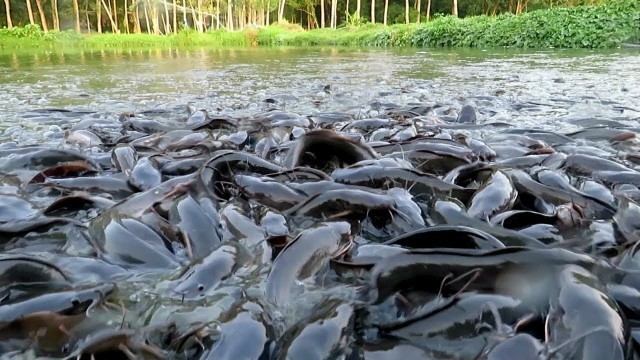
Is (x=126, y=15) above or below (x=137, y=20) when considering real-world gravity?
above

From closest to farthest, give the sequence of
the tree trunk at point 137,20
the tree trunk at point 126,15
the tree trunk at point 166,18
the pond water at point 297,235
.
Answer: the pond water at point 297,235
the tree trunk at point 126,15
the tree trunk at point 166,18
the tree trunk at point 137,20

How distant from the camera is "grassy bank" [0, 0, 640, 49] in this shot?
1362cm

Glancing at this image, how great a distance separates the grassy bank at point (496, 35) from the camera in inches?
536

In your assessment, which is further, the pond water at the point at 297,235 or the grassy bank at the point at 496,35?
the grassy bank at the point at 496,35

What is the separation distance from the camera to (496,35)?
15.8 meters

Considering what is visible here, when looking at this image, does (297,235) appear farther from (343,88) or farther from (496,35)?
(496,35)

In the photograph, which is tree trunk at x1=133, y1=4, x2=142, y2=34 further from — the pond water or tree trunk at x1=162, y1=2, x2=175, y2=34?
the pond water

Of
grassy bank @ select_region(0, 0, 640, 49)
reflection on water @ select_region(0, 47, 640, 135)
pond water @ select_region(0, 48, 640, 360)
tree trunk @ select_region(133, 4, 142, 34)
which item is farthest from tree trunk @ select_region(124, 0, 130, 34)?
pond water @ select_region(0, 48, 640, 360)

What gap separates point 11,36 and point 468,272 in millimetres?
27772

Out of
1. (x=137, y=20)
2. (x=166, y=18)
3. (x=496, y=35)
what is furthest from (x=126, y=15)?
(x=496, y=35)

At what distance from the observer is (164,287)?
1478 millimetres

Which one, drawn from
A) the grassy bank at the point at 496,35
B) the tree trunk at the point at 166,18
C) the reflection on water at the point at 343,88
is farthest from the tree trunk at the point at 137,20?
the reflection on water at the point at 343,88

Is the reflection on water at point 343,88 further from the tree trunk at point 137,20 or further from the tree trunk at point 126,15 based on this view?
the tree trunk at point 137,20

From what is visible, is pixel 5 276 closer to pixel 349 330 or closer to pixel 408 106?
pixel 349 330
